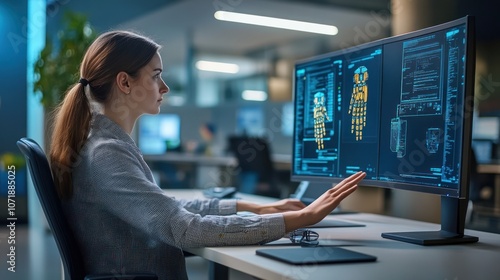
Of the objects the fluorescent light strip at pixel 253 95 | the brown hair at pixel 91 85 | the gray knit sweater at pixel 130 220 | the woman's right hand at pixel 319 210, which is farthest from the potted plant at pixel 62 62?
A: the fluorescent light strip at pixel 253 95

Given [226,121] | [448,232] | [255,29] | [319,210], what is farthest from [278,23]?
[319,210]

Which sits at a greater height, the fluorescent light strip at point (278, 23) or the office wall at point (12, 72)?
the fluorescent light strip at point (278, 23)

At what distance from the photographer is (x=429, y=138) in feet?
4.67

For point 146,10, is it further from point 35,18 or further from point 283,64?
point 283,64

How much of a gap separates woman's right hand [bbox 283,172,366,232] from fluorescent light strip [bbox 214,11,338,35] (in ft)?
20.1

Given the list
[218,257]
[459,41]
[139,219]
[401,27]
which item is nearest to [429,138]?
[459,41]

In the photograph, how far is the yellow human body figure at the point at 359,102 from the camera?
65.2 inches

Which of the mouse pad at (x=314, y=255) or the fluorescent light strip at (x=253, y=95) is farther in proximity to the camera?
the fluorescent light strip at (x=253, y=95)

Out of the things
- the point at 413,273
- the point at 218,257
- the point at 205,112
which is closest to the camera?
the point at 413,273

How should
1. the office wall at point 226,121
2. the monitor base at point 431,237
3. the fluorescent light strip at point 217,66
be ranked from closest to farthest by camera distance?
1. the monitor base at point 431,237
2. the office wall at point 226,121
3. the fluorescent light strip at point 217,66

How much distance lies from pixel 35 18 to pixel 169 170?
2702 millimetres

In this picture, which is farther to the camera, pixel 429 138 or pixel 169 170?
pixel 169 170

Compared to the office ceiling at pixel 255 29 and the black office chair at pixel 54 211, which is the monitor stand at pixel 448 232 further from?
the office ceiling at pixel 255 29

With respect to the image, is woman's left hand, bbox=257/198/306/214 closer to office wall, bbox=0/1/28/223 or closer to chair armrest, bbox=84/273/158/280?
chair armrest, bbox=84/273/158/280
